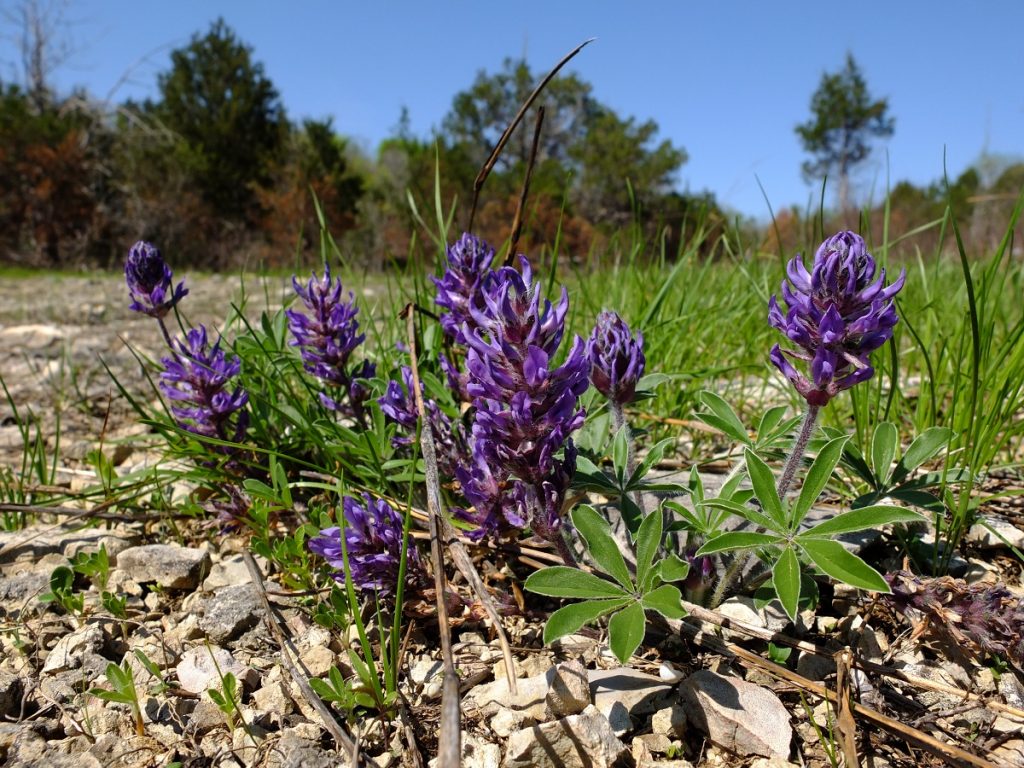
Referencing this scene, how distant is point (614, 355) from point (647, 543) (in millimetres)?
395

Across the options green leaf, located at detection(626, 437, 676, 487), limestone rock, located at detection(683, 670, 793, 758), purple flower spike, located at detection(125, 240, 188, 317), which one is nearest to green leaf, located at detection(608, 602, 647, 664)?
limestone rock, located at detection(683, 670, 793, 758)

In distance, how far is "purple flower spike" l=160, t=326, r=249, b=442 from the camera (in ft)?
7.14

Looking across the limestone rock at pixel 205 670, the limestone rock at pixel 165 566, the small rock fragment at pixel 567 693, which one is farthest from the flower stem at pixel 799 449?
the limestone rock at pixel 165 566

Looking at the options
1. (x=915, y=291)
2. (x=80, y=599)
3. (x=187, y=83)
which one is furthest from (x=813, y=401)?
(x=187, y=83)

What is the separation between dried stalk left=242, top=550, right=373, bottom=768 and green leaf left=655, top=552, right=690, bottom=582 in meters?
0.66

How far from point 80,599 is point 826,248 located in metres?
1.92

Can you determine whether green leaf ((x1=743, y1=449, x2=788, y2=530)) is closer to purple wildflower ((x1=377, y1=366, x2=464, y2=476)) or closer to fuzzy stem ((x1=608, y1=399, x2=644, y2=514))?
fuzzy stem ((x1=608, y1=399, x2=644, y2=514))

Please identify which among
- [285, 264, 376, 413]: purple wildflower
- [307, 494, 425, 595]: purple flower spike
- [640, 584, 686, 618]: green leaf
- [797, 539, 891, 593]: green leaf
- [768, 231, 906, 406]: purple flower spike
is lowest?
[307, 494, 425, 595]: purple flower spike

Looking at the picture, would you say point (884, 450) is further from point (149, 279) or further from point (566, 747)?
point (149, 279)

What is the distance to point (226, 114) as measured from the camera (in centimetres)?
2645

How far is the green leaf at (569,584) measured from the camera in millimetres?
1346

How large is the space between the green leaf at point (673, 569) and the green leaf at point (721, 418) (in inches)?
15.9

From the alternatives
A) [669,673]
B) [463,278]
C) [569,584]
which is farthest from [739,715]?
[463,278]

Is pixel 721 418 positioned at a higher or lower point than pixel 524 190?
lower
